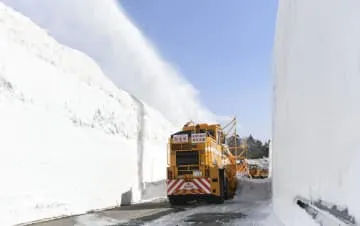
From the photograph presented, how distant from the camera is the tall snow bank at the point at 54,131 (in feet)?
48.2

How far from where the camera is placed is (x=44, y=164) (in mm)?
16406

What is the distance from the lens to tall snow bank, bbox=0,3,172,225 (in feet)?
48.2

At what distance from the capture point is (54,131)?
17281 mm

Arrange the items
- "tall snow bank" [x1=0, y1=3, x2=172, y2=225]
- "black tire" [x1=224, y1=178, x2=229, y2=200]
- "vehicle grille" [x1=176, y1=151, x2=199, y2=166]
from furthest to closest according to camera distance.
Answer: "black tire" [x1=224, y1=178, x2=229, y2=200] → "vehicle grille" [x1=176, y1=151, x2=199, y2=166] → "tall snow bank" [x1=0, y1=3, x2=172, y2=225]

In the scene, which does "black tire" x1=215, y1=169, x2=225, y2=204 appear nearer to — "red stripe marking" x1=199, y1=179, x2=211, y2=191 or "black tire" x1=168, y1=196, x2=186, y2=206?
"red stripe marking" x1=199, y1=179, x2=211, y2=191

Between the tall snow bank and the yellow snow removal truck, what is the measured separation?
2.69 m

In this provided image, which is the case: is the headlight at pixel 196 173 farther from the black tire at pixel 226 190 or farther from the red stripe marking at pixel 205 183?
the black tire at pixel 226 190

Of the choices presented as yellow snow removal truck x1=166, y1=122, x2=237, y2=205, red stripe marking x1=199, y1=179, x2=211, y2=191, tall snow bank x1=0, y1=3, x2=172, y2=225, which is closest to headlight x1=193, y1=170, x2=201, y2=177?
yellow snow removal truck x1=166, y1=122, x2=237, y2=205

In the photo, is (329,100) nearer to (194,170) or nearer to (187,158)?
(194,170)

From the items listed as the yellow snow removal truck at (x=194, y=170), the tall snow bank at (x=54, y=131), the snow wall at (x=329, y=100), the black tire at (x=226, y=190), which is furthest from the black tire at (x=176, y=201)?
the snow wall at (x=329, y=100)

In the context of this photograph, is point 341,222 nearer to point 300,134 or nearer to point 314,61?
point 314,61

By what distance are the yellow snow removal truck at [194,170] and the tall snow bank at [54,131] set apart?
8.84ft

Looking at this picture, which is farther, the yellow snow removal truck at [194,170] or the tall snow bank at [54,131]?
the yellow snow removal truck at [194,170]

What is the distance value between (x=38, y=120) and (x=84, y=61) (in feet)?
23.6
